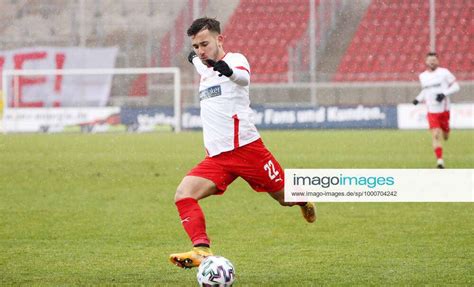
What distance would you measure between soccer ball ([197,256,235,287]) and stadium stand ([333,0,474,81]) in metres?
10.4

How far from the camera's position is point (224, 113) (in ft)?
24.2

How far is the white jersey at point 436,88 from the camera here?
18844 millimetres

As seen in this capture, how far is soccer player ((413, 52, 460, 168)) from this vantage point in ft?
61.3

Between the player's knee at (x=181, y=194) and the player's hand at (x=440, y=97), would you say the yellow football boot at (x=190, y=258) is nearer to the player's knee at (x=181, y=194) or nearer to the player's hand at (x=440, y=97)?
the player's knee at (x=181, y=194)

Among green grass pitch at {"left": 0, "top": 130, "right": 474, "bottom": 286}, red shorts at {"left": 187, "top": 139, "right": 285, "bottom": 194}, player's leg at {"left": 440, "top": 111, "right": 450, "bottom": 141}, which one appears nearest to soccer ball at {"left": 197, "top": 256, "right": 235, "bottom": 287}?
green grass pitch at {"left": 0, "top": 130, "right": 474, "bottom": 286}

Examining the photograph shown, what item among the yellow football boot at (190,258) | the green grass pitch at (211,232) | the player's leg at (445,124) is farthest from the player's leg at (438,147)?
the yellow football boot at (190,258)

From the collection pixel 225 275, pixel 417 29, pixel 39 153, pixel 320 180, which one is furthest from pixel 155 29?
pixel 225 275

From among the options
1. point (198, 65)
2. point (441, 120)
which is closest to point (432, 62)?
point (441, 120)

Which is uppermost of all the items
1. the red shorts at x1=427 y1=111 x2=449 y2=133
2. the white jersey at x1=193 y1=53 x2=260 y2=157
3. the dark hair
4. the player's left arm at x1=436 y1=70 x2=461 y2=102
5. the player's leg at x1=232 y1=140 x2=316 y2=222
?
the dark hair

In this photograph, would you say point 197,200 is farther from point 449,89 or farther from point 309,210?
point 449,89

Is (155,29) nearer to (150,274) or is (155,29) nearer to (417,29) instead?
(417,29)

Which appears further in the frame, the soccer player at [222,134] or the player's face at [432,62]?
the player's face at [432,62]

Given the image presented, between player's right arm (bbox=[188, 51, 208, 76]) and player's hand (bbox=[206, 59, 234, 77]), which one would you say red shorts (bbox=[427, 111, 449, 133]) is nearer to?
player's right arm (bbox=[188, 51, 208, 76])

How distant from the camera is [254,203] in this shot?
12.9 m
